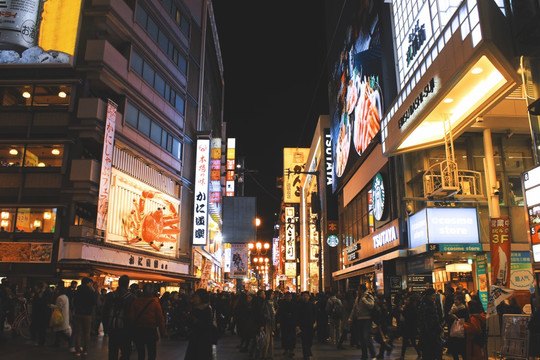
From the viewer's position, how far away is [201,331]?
22.0ft

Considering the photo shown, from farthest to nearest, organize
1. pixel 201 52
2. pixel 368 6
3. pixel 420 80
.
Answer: pixel 201 52, pixel 368 6, pixel 420 80

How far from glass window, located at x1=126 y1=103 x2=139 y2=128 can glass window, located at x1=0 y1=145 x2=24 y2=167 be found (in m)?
6.32

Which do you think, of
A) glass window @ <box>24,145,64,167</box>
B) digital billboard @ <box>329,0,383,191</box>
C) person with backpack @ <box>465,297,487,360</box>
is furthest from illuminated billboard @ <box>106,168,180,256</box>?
person with backpack @ <box>465,297,487,360</box>

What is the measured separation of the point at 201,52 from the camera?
42156mm

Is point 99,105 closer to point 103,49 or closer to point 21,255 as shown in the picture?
point 103,49

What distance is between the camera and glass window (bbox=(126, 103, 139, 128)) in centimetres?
2778

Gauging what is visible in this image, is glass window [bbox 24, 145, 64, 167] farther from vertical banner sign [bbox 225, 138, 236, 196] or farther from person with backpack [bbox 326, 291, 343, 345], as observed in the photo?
vertical banner sign [bbox 225, 138, 236, 196]

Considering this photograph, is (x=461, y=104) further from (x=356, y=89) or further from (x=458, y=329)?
(x=356, y=89)

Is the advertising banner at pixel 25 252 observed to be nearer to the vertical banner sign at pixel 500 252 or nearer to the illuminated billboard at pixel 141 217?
the illuminated billboard at pixel 141 217

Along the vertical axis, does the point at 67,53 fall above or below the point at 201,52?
below

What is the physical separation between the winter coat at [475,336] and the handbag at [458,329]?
0.93 feet

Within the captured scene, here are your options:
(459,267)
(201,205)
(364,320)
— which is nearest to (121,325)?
(364,320)

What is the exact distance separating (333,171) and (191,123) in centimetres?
1308

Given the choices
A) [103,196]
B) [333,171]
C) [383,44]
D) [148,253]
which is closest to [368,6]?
[383,44]
